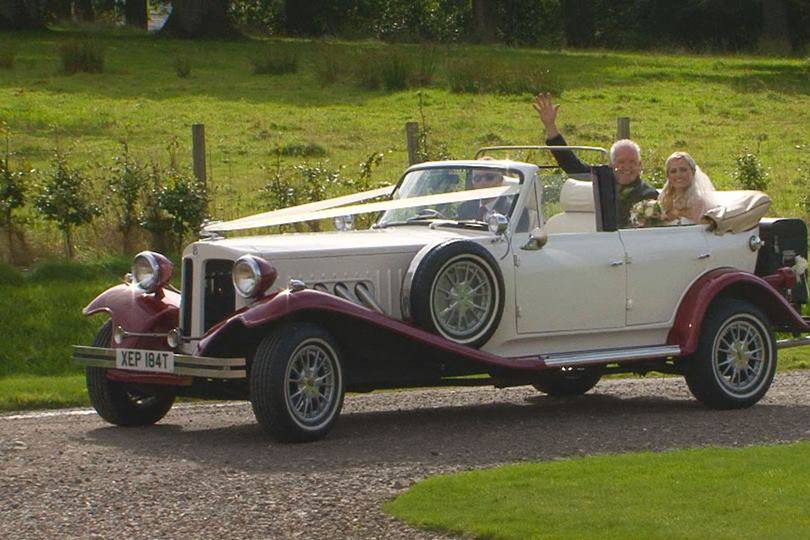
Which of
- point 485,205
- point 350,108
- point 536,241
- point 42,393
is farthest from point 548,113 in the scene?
point 350,108

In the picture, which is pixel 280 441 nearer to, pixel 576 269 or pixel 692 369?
pixel 576 269

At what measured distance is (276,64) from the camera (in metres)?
38.2

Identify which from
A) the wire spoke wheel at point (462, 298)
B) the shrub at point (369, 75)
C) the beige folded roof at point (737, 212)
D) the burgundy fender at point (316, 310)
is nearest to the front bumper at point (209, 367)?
the burgundy fender at point (316, 310)

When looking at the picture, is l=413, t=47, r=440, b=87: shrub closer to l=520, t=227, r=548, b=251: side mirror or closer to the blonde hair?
the blonde hair

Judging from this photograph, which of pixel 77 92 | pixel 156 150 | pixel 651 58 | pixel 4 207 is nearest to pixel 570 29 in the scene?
pixel 651 58

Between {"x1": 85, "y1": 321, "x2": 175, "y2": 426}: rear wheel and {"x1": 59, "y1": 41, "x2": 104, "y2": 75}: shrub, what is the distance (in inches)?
984

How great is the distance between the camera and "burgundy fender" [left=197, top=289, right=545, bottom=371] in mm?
10492

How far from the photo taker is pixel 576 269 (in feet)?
39.6

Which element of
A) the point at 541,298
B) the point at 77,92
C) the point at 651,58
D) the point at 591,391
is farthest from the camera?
the point at 651,58

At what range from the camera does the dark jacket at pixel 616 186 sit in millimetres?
12523

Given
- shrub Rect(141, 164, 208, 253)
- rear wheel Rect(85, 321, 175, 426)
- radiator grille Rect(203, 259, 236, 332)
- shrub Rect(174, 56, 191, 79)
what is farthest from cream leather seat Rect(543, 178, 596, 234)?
shrub Rect(174, 56, 191, 79)

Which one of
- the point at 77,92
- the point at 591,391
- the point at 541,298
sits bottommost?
the point at 591,391

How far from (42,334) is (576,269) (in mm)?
6323

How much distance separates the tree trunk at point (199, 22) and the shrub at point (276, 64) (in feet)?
28.1
